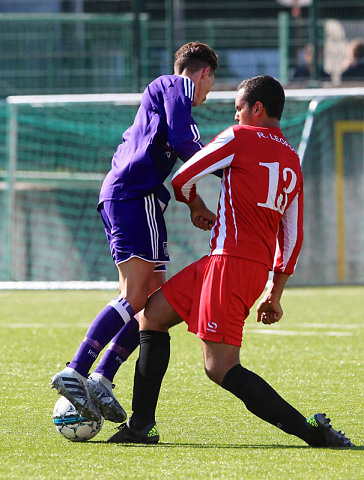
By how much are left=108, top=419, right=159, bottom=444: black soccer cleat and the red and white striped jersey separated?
77cm

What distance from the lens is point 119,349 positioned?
438cm

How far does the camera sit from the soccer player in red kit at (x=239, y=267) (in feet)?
13.0

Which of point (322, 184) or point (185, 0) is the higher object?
point (185, 0)

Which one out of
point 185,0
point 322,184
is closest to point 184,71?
point 322,184

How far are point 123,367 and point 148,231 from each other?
6.72 feet

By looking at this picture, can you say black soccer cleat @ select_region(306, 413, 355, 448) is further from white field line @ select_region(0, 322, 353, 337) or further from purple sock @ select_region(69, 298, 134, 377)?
white field line @ select_region(0, 322, 353, 337)

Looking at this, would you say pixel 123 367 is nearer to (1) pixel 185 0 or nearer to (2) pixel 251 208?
(2) pixel 251 208

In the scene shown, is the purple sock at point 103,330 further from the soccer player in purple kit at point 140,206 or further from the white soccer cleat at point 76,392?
the white soccer cleat at point 76,392

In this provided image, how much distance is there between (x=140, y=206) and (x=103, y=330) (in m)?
0.57

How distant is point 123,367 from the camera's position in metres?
6.27

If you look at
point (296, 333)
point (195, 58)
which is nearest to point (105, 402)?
point (195, 58)

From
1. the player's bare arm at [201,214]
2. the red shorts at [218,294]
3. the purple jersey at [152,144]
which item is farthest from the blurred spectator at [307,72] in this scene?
the red shorts at [218,294]

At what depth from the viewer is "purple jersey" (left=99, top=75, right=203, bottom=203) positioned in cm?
429

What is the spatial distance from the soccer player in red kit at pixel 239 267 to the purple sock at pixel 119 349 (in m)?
0.13
